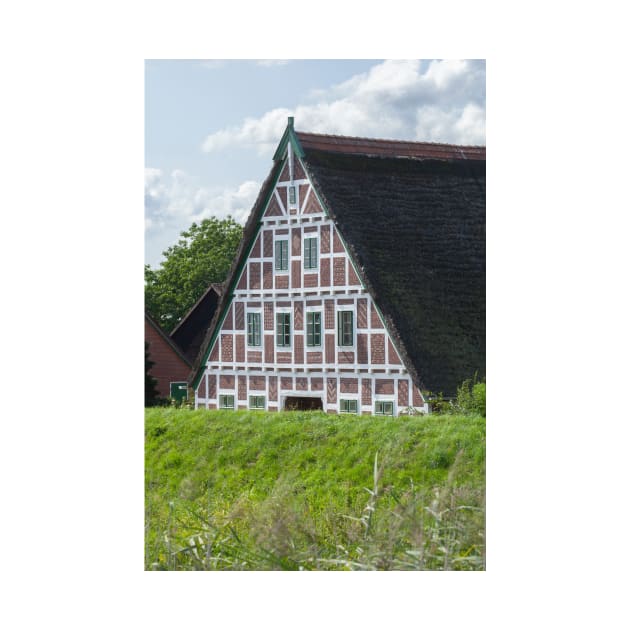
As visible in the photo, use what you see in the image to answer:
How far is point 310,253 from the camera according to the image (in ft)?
33.7

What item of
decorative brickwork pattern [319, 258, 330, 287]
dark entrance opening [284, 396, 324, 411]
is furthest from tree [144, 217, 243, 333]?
dark entrance opening [284, 396, 324, 411]

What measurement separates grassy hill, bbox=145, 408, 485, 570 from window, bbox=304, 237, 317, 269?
1372 millimetres

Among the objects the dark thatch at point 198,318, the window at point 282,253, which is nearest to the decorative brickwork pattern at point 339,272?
the window at point 282,253

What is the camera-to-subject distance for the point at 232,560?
8297mm

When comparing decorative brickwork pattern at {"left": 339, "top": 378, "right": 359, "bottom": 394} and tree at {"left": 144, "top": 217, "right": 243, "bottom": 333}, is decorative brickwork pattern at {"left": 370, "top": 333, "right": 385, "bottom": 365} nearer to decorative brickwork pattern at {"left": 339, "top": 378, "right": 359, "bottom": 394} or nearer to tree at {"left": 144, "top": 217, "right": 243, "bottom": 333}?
decorative brickwork pattern at {"left": 339, "top": 378, "right": 359, "bottom": 394}

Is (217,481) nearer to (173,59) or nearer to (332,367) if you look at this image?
(332,367)

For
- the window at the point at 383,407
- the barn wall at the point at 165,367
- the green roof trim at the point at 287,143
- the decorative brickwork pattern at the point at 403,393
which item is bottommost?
the window at the point at 383,407

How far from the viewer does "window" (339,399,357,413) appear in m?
9.95

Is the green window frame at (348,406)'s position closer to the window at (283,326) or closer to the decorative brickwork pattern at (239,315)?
the window at (283,326)

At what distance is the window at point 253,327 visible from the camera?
10.3m

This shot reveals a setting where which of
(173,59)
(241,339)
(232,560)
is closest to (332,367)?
(241,339)

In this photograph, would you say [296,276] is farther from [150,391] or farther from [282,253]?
[150,391]
